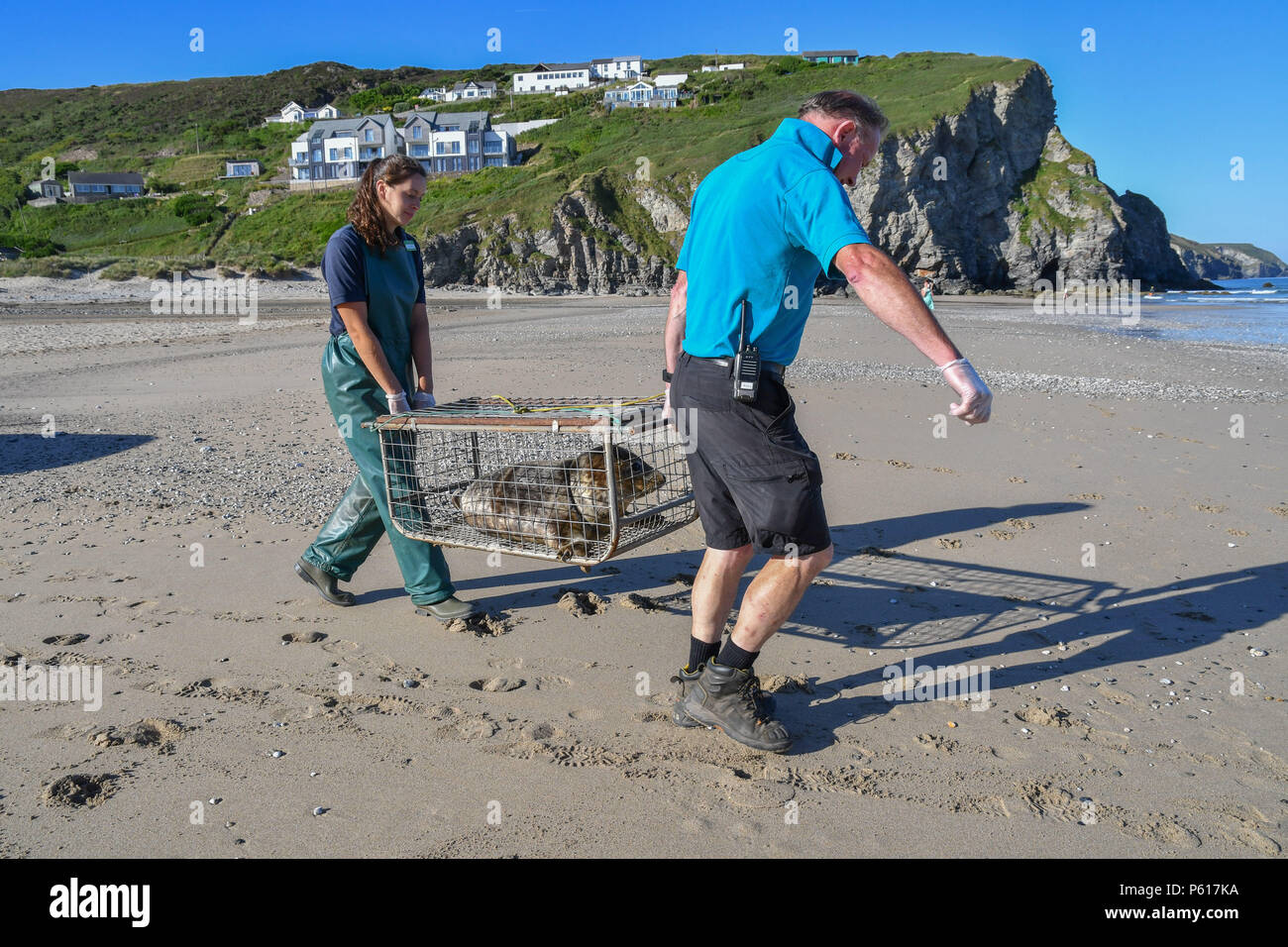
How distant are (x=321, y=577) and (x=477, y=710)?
158 cm

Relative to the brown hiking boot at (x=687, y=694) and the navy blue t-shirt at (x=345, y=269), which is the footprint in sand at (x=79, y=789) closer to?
the brown hiking boot at (x=687, y=694)

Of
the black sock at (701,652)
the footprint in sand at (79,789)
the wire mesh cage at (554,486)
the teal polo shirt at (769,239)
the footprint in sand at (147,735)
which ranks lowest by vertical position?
the footprint in sand at (79,789)

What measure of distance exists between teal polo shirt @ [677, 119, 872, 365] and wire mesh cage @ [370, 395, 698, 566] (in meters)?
0.50

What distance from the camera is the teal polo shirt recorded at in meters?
2.99

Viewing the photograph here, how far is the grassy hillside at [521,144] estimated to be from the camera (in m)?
58.8

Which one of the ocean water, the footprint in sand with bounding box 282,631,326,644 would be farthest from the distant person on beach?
the ocean water

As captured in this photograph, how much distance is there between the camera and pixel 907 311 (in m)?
2.91

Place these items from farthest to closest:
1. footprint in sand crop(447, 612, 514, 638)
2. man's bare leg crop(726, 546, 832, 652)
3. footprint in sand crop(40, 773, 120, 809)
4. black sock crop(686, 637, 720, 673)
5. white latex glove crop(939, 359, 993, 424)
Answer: footprint in sand crop(447, 612, 514, 638), black sock crop(686, 637, 720, 673), man's bare leg crop(726, 546, 832, 652), footprint in sand crop(40, 773, 120, 809), white latex glove crop(939, 359, 993, 424)

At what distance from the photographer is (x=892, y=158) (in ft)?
190

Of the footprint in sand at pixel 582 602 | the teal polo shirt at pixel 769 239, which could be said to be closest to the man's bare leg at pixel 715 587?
the teal polo shirt at pixel 769 239

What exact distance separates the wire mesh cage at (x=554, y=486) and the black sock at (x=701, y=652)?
0.50 meters

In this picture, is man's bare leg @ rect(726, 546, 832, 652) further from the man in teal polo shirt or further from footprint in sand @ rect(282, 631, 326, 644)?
footprint in sand @ rect(282, 631, 326, 644)

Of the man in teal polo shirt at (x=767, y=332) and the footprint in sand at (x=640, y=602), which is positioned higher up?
the man in teal polo shirt at (x=767, y=332)

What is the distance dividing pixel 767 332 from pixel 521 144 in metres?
89.2
